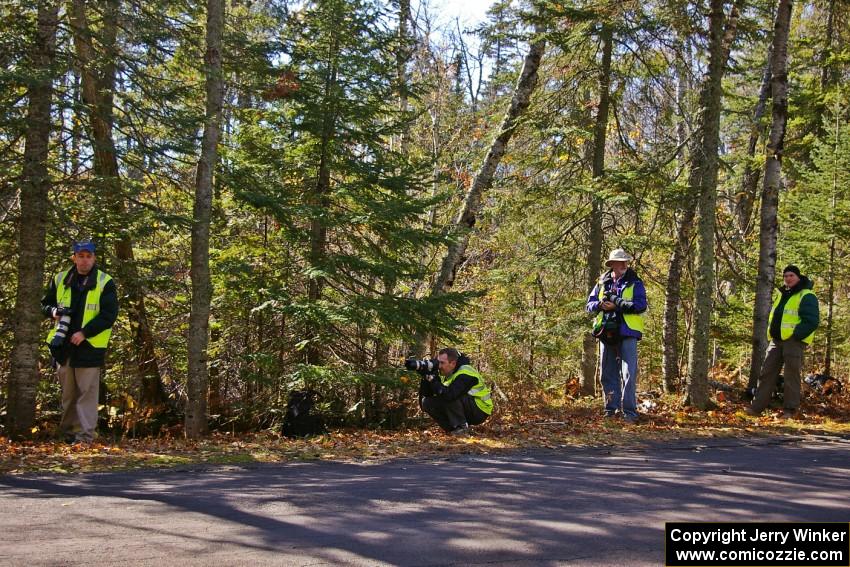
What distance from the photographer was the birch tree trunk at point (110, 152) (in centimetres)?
860

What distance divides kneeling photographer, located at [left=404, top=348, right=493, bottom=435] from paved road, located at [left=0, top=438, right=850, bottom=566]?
1883mm

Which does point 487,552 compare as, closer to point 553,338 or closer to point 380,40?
point 380,40

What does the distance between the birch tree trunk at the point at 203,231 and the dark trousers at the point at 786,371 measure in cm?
821

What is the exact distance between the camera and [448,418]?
8.40 meters

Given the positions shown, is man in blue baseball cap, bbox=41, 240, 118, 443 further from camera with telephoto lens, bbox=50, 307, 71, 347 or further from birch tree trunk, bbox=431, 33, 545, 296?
birch tree trunk, bbox=431, 33, 545, 296

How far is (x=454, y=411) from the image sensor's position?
331 inches

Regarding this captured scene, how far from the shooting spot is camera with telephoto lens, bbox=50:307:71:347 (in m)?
7.60

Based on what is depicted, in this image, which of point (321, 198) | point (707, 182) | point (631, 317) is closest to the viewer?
point (631, 317)

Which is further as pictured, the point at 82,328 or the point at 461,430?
the point at 461,430

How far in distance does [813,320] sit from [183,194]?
957cm

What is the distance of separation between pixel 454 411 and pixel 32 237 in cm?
588

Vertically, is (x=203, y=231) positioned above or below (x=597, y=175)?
below

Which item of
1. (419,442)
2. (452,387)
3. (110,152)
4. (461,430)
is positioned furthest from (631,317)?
(110,152)

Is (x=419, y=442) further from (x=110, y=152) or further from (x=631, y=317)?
(x=110, y=152)
